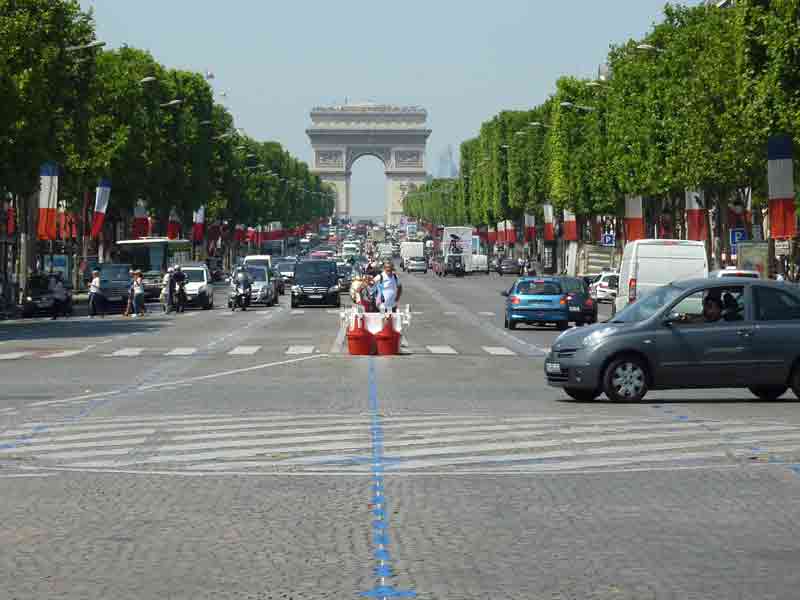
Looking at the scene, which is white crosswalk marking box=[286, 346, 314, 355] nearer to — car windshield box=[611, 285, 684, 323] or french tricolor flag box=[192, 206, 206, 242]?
car windshield box=[611, 285, 684, 323]

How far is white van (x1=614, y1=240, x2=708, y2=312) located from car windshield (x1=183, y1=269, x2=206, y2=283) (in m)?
28.4

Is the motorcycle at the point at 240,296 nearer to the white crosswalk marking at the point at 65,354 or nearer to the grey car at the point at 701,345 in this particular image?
the white crosswalk marking at the point at 65,354

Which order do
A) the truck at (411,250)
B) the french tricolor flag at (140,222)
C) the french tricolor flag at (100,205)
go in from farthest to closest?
the truck at (411,250) < the french tricolor flag at (140,222) < the french tricolor flag at (100,205)

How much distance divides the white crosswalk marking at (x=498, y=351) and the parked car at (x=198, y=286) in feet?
108

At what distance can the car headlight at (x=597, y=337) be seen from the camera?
22.8m

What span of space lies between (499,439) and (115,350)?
2146 cm

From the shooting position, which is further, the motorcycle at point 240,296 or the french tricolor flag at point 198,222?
the french tricolor flag at point 198,222

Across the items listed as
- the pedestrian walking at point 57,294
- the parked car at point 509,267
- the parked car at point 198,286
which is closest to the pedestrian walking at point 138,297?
the pedestrian walking at point 57,294

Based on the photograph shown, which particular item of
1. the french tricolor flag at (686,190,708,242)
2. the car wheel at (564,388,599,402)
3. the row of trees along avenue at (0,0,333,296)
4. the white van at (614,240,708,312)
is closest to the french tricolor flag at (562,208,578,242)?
the row of trees along avenue at (0,0,333,296)

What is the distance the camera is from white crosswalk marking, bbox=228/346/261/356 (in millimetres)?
36606

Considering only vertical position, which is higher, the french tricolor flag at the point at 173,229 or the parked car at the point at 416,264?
the french tricolor flag at the point at 173,229

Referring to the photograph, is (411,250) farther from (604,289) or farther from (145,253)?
(604,289)

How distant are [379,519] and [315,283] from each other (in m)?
59.2

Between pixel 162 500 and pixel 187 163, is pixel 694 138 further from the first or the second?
pixel 162 500
